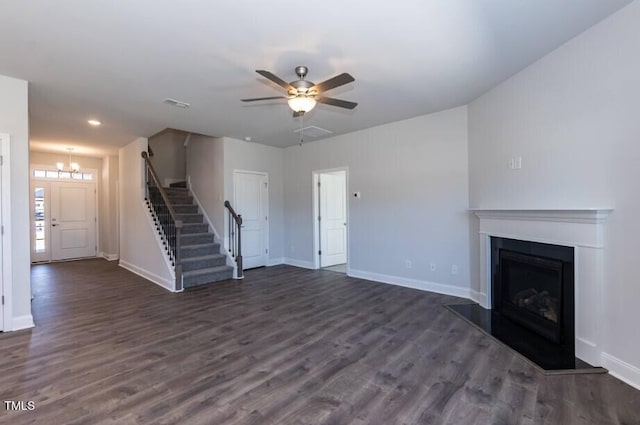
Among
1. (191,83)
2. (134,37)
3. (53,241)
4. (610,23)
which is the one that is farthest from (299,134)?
(53,241)

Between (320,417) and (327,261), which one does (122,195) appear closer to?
(327,261)

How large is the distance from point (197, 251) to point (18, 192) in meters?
2.83

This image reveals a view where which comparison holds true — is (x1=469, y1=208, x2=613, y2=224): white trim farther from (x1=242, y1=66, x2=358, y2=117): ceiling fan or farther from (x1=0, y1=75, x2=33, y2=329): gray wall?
(x1=0, y1=75, x2=33, y2=329): gray wall

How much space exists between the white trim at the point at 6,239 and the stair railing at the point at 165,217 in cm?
191

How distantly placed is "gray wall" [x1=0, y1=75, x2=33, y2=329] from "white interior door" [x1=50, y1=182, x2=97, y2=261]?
5551mm

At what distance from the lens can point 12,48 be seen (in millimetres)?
2682

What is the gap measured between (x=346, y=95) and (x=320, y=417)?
340 centimetres

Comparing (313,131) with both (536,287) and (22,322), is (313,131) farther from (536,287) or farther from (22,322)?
(22,322)

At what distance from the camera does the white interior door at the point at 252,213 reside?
20.8 ft

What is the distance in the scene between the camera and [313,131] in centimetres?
558

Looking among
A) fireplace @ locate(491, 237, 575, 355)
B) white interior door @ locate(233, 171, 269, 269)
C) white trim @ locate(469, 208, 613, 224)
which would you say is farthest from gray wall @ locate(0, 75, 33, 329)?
fireplace @ locate(491, 237, 575, 355)

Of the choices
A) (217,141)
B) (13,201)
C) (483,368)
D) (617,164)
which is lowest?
(483,368)

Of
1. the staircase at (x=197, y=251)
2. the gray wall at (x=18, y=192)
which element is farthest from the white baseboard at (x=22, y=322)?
the staircase at (x=197, y=251)

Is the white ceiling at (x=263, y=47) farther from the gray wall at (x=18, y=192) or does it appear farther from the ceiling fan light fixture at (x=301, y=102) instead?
the ceiling fan light fixture at (x=301, y=102)
